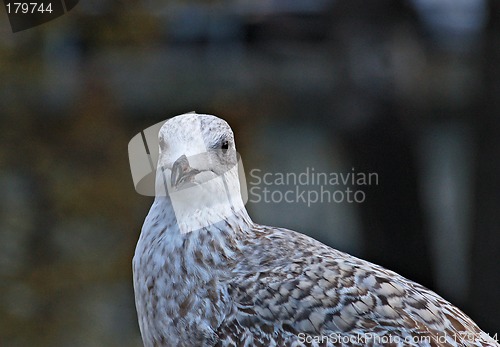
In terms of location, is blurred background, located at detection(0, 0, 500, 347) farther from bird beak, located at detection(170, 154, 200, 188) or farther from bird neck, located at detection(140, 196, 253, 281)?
bird beak, located at detection(170, 154, 200, 188)

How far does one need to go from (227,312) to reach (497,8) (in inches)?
102

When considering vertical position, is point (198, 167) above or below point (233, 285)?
above

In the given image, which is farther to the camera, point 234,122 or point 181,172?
point 234,122

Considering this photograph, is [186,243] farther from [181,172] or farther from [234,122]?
[234,122]

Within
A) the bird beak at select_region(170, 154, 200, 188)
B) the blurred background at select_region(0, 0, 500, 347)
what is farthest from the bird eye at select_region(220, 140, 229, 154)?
the blurred background at select_region(0, 0, 500, 347)

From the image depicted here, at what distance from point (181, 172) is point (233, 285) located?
0.31 metres

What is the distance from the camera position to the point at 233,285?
195 cm

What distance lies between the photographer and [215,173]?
6.61 feet

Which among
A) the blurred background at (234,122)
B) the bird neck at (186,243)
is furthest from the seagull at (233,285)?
the blurred background at (234,122)

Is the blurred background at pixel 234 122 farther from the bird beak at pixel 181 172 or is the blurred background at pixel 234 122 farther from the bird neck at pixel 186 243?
the bird beak at pixel 181 172

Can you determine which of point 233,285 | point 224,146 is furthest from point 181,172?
point 233,285

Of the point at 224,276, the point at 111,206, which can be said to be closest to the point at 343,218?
the point at 111,206

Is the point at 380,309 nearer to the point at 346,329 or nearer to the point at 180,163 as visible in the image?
the point at 346,329

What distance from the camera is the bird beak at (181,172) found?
185cm
